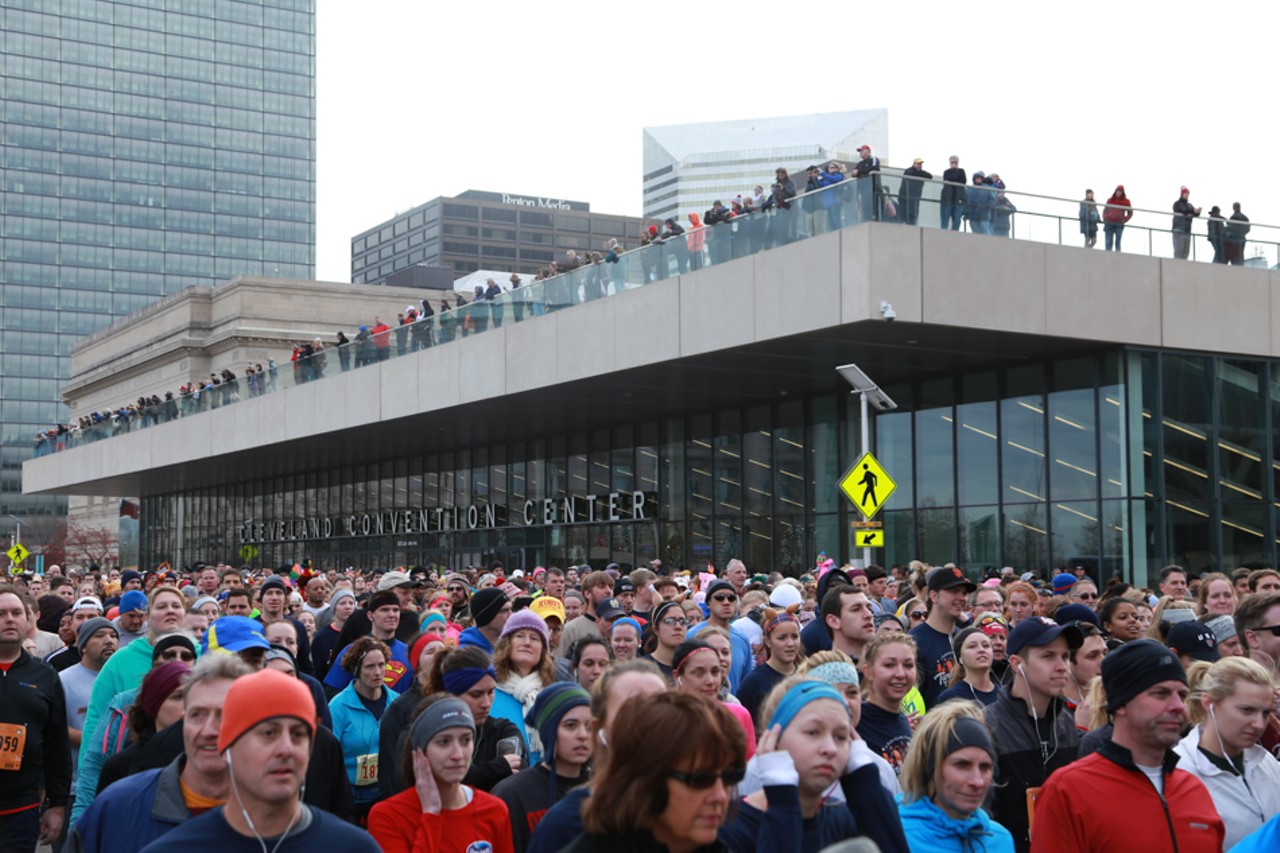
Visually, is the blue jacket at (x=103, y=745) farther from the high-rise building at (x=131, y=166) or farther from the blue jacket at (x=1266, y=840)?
the high-rise building at (x=131, y=166)

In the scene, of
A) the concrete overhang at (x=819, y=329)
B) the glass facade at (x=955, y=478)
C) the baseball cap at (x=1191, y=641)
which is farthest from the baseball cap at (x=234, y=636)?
the glass facade at (x=955, y=478)

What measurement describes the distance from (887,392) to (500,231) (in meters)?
155

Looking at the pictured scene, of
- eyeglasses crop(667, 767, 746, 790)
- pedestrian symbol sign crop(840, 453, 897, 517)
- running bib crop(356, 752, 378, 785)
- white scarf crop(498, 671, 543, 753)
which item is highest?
pedestrian symbol sign crop(840, 453, 897, 517)

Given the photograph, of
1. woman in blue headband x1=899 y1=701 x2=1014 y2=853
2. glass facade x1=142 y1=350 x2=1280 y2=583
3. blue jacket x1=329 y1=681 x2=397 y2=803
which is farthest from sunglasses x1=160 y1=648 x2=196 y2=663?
glass facade x1=142 y1=350 x2=1280 y2=583

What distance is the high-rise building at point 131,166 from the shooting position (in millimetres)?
155875

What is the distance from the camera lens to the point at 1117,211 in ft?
90.5

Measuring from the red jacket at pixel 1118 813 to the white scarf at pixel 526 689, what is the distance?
3.56m

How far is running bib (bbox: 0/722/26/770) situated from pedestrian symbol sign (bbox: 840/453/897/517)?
14186 millimetres

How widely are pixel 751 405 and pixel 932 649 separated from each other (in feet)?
→ 84.4

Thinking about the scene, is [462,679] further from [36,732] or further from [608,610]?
[608,610]

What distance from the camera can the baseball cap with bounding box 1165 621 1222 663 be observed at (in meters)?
7.85

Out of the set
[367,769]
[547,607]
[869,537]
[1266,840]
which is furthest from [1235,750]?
[869,537]

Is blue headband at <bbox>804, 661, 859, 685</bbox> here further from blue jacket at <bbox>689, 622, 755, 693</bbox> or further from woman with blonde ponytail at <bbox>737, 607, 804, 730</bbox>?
blue jacket at <bbox>689, 622, 755, 693</bbox>

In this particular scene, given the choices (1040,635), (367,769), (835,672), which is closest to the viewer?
(835,672)
